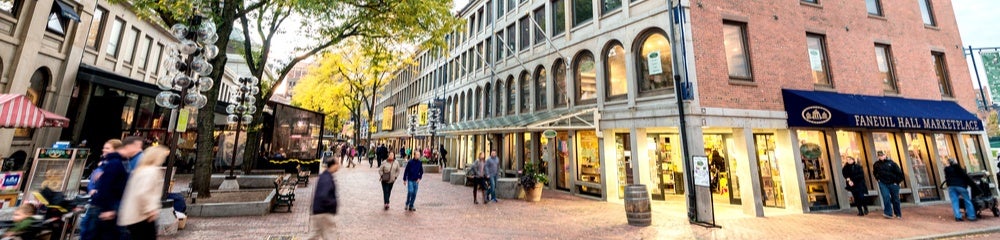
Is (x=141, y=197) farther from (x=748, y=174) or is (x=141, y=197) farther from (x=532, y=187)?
(x=748, y=174)

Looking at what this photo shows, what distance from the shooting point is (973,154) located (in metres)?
13.3

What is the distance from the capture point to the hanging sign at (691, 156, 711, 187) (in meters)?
8.53

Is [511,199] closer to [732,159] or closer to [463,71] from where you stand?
[732,159]

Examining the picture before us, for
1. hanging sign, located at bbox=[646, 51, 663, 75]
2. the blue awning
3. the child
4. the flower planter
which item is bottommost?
the flower planter

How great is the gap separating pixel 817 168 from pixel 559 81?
9188 millimetres

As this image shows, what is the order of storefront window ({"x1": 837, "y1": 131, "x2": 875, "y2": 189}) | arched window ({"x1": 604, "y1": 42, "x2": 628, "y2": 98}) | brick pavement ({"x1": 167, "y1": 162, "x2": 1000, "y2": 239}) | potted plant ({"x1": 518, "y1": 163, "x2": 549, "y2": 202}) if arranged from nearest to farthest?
brick pavement ({"x1": 167, "y1": 162, "x2": 1000, "y2": 239}) < storefront window ({"x1": 837, "y1": 131, "x2": 875, "y2": 189}) < potted plant ({"x1": 518, "y1": 163, "x2": 549, "y2": 202}) < arched window ({"x1": 604, "y1": 42, "x2": 628, "y2": 98})

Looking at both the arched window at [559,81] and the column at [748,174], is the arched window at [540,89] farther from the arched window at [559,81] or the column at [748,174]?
the column at [748,174]

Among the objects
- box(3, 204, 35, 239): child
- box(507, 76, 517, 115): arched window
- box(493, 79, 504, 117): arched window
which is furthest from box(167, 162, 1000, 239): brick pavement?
box(493, 79, 504, 117): arched window

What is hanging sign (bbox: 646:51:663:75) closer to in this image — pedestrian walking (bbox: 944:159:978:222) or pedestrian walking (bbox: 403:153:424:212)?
pedestrian walking (bbox: 944:159:978:222)

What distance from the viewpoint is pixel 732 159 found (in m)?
11.9

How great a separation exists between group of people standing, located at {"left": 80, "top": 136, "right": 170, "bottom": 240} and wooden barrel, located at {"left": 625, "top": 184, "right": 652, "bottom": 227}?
27.1 ft

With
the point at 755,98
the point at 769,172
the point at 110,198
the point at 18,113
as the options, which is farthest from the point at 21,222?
the point at 769,172

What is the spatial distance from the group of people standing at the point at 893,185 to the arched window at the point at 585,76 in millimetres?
7788

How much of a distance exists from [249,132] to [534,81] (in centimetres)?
1228
